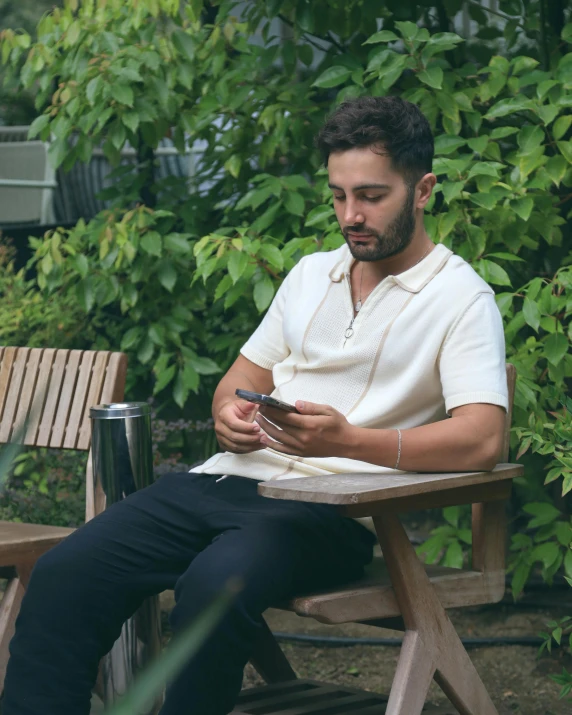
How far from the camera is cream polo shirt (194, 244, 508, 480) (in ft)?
6.99

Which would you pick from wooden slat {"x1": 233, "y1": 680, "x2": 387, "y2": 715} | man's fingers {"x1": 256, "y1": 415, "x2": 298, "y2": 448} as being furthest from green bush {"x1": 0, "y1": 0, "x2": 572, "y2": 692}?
man's fingers {"x1": 256, "y1": 415, "x2": 298, "y2": 448}

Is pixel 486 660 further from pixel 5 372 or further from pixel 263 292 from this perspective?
pixel 5 372

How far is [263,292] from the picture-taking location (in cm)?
324

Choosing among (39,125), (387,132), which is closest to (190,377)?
(39,125)

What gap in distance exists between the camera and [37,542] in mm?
2605

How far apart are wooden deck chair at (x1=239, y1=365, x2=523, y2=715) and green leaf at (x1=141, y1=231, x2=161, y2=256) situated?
167 cm

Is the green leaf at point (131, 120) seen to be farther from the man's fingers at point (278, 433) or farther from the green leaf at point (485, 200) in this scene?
the man's fingers at point (278, 433)

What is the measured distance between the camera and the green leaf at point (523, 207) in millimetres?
2854

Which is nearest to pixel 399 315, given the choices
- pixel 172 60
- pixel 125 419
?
pixel 125 419

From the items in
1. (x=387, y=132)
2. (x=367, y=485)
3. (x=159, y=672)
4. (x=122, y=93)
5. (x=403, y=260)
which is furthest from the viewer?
(x=122, y=93)

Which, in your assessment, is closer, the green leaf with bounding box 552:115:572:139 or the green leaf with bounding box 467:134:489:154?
the green leaf with bounding box 552:115:572:139

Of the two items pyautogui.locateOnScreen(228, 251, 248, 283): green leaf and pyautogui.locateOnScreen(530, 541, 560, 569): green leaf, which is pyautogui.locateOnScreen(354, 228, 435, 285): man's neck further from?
pyautogui.locateOnScreen(530, 541, 560, 569): green leaf

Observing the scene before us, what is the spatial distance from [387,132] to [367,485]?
2.61 ft

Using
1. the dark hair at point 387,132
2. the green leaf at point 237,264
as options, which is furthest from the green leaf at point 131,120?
the dark hair at point 387,132
